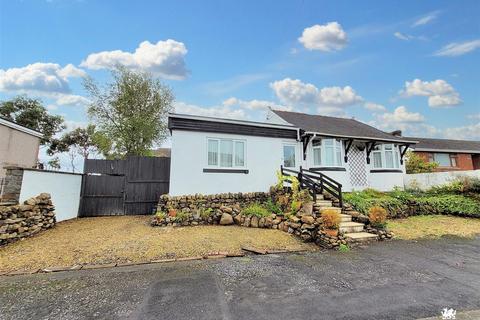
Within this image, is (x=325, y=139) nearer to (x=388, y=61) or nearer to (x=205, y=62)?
(x=388, y=61)

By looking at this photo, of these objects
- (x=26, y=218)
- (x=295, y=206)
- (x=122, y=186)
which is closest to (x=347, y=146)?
(x=295, y=206)

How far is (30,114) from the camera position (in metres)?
19.5

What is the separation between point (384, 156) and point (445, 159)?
19.1 meters

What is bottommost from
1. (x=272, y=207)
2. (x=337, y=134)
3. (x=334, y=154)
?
(x=272, y=207)

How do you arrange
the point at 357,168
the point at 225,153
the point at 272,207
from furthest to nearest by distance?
the point at 357,168, the point at 225,153, the point at 272,207

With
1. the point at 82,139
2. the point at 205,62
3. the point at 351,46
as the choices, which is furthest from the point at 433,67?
the point at 82,139

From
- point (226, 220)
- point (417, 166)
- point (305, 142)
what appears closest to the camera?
point (226, 220)

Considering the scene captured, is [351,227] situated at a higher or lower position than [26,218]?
lower

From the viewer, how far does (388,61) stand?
42.2 ft

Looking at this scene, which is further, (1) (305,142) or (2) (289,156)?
(1) (305,142)

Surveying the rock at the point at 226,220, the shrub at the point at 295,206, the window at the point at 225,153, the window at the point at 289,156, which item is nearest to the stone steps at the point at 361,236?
the shrub at the point at 295,206

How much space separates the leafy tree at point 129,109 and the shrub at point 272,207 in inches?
468

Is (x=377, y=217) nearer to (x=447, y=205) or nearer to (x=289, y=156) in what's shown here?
(x=289, y=156)

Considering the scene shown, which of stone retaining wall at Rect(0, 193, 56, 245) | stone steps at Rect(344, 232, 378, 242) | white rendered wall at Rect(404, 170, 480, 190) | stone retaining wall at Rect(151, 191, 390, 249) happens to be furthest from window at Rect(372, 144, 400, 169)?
stone retaining wall at Rect(0, 193, 56, 245)
